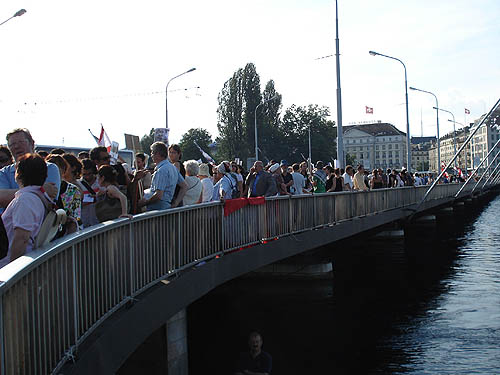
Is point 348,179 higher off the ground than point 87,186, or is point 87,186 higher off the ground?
point 87,186

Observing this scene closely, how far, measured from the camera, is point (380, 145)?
647 ft

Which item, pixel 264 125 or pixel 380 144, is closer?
pixel 264 125

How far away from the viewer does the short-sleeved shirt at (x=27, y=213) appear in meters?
4.63

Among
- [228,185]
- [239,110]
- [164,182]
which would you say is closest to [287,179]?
[228,185]

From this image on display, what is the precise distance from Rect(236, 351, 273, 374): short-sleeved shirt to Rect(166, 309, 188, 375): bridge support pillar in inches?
41.6

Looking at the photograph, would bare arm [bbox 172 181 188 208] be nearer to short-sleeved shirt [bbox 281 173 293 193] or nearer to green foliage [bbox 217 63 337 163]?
short-sleeved shirt [bbox 281 173 293 193]

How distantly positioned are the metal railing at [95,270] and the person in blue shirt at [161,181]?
0.21 meters

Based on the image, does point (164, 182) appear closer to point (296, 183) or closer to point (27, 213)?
point (27, 213)

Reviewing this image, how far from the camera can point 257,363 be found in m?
9.23

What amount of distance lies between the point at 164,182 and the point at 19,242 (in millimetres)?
3911

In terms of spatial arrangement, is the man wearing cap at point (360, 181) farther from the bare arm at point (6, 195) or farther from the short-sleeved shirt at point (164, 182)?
the bare arm at point (6, 195)

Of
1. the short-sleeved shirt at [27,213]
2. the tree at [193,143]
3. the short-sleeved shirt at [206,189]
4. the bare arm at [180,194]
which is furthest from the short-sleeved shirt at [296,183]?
the tree at [193,143]

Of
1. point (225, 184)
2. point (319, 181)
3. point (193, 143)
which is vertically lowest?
point (319, 181)

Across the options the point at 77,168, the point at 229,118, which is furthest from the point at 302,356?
the point at 229,118
